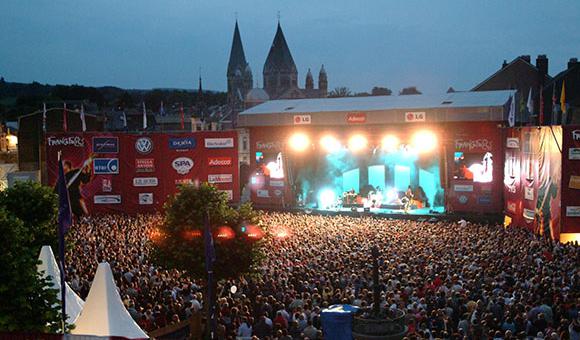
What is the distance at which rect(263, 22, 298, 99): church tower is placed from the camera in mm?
101375

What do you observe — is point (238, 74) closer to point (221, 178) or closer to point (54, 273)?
point (221, 178)

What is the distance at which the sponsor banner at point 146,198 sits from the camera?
34156mm

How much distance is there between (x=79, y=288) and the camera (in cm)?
1484

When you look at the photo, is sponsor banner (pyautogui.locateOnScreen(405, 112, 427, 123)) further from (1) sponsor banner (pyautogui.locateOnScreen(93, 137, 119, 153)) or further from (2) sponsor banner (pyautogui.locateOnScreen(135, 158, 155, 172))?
(1) sponsor banner (pyautogui.locateOnScreen(93, 137, 119, 153))

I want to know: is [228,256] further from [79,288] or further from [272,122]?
[272,122]

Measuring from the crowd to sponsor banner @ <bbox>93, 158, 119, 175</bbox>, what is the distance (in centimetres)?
1193

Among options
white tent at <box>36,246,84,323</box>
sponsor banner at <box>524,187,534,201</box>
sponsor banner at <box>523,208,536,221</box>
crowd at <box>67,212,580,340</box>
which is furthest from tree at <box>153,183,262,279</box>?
sponsor banner at <box>524,187,534,201</box>

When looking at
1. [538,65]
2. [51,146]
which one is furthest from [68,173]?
[538,65]

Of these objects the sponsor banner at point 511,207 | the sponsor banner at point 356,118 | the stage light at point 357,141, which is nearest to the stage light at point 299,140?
the stage light at point 357,141

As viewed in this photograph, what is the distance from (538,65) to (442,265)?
35.0 m

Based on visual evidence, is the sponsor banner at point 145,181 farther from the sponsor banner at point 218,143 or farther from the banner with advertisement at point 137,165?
the sponsor banner at point 218,143

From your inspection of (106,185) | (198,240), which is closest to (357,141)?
(106,185)

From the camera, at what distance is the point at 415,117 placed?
107 ft

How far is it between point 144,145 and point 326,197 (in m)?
10.6
